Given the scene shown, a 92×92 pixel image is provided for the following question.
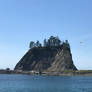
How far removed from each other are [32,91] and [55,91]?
732cm

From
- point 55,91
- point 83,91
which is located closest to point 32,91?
point 55,91

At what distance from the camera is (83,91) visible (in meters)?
83.4

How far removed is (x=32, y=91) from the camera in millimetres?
82250

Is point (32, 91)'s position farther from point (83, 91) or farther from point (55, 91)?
point (83, 91)

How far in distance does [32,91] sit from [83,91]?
16254mm

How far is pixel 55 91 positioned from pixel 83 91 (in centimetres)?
939

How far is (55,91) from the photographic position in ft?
265
